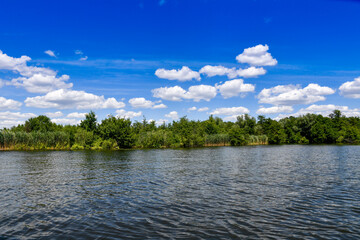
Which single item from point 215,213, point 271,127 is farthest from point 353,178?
point 271,127

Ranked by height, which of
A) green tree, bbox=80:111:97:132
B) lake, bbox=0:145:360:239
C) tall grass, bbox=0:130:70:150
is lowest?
lake, bbox=0:145:360:239

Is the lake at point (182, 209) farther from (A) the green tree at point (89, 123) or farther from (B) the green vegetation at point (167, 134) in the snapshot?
(A) the green tree at point (89, 123)

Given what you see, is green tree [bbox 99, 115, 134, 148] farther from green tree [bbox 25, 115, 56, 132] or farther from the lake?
the lake

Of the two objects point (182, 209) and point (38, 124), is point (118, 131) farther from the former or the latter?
point (182, 209)

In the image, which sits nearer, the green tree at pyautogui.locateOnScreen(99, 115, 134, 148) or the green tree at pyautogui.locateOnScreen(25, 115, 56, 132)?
the green tree at pyautogui.locateOnScreen(99, 115, 134, 148)

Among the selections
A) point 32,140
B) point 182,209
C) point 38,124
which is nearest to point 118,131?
point 32,140

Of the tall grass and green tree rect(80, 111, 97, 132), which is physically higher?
green tree rect(80, 111, 97, 132)

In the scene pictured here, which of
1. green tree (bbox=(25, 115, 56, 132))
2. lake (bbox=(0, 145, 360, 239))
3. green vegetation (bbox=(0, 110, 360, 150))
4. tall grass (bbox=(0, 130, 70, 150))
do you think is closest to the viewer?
lake (bbox=(0, 145, 360, 239))

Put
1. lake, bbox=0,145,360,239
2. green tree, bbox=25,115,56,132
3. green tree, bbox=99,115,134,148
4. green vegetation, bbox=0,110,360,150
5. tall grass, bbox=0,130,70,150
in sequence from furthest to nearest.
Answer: green tree, bbox=25,115,56,132
green tree, bbox=99,115,134,148
green vegetation, bbox=0,110,360,150
tall grass, bbox=0,130,70,150
lake, bbox=0,145,360,239

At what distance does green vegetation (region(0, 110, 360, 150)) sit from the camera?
257 feet

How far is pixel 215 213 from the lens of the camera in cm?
1373

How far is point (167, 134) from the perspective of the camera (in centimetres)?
9731

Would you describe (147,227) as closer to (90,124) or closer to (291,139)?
(90,124)

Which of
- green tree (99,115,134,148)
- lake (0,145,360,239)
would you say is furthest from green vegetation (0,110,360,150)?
lake (0,145,360,239)
